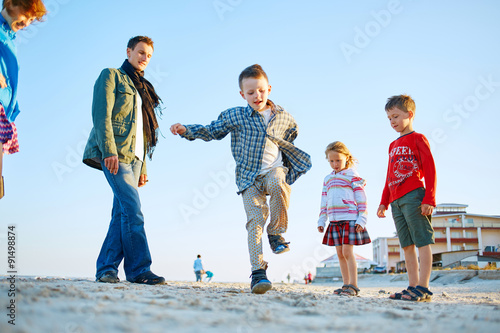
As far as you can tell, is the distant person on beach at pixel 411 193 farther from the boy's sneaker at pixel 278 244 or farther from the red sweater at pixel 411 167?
the boy's sneaker at pixel 278 244

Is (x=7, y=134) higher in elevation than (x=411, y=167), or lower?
higher

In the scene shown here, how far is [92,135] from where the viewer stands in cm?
465

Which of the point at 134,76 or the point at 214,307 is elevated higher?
the point at 134,76

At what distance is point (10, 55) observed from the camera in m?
3.71

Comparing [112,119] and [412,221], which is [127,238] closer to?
[112,119]

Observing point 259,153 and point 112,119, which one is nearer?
point 259,153

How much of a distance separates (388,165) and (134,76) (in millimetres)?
3164

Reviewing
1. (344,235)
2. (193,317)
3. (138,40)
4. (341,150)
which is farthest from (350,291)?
(138,40)

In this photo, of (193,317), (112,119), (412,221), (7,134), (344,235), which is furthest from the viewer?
(344,235)

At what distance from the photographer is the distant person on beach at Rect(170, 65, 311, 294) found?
438 centimetres

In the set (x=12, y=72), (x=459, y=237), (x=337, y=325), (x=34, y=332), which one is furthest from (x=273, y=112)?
(x=459, y=237)

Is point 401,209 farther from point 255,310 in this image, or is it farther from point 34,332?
point 34,332

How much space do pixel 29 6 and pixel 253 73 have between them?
7.02 ft

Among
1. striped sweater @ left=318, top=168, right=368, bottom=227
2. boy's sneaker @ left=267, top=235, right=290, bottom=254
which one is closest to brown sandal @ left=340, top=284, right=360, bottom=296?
striped sweater @ left=318, top=168, right=368, bottom=227
